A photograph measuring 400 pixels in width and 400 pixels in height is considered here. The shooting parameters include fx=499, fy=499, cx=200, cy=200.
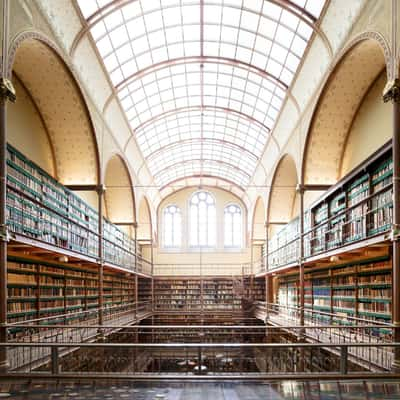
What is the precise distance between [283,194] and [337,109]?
32.6 feet

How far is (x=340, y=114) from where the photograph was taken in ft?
56.6

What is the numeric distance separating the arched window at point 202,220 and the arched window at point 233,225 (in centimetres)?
99

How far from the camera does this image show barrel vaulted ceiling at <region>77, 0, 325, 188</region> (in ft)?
57.4

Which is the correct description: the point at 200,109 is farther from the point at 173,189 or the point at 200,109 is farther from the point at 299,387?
the point at 299,387

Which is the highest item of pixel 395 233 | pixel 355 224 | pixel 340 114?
pixel 340 114

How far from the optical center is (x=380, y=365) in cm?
985

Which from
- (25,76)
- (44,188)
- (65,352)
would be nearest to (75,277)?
(44,188)

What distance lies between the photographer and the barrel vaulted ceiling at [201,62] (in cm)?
1750

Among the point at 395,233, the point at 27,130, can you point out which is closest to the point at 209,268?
the point at 27,130

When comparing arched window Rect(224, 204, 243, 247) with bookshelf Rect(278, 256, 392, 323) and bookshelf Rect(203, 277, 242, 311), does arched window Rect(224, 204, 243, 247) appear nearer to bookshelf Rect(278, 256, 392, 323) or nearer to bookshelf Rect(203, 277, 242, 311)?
bookshelf Rect(203, 277, 242, 311)

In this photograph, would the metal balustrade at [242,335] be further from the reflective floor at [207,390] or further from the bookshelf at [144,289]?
the bookshelf at [144,289]

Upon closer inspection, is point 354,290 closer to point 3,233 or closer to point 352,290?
point 352,290

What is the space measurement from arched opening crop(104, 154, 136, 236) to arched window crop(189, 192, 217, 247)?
1245 centimetres

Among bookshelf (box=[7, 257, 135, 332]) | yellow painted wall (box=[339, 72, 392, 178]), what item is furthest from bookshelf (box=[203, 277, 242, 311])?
yellow painted wall (box=[339, 72, 392, 178])
